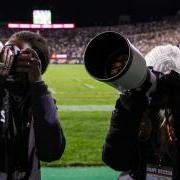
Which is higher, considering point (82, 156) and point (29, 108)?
point (29, 108)

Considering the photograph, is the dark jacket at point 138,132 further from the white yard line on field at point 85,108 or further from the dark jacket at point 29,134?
the white yard line on field at point 85,108

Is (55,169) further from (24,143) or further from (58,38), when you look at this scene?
(58,38)

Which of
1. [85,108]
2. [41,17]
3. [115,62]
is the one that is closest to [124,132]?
[115,62]

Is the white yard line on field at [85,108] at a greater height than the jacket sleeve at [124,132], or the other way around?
the jacket sleeve at [124,132]

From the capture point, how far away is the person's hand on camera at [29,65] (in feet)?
6.11

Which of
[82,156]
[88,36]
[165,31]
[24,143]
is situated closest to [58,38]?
[88,36]

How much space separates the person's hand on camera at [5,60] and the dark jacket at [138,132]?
0.38 meters

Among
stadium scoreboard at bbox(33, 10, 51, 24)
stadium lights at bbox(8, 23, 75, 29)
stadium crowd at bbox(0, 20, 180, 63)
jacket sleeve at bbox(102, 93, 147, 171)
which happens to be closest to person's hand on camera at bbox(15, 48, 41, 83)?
jacket sleeve at bbox(102, 93, 147, 171)

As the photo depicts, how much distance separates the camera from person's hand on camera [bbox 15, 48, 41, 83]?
1861 mm

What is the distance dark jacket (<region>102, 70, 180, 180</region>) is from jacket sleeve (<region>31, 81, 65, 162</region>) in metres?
0.20

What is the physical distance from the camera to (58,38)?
179ft

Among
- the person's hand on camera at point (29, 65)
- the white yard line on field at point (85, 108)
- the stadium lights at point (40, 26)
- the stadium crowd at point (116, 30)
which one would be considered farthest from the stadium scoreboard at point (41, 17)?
the person's hand on camera at point (29, 65)

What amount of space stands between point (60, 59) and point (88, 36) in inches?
250

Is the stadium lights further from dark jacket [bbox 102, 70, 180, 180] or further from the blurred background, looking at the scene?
dark jacket [bbox 102, 70, 180, 180]
